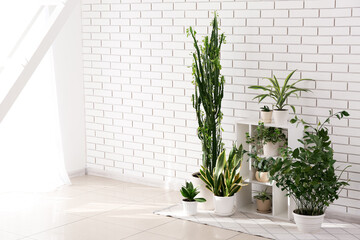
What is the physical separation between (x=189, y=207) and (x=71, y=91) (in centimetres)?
235

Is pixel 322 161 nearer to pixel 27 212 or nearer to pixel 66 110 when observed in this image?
pixel 27 212

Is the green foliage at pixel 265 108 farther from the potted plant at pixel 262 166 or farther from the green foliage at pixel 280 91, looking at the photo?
the potted plant at pixel 262 166

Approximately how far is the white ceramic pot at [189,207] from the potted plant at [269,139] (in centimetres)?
74

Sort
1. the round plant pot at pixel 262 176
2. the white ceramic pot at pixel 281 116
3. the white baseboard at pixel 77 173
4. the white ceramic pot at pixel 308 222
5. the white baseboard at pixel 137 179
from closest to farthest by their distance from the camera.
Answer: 1. the white ceramic pot at pixel 308 222
2. the white ceramic pot at pixel 281 116
3. the round plant pot at pixel 262 176
4. the white baseboard at pixel 137 179
5. the white baseboard at pixel 77 173

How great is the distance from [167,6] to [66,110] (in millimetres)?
1752

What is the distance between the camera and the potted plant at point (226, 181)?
5.14 meters

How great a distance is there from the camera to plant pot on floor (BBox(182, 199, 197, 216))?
5.20 metres

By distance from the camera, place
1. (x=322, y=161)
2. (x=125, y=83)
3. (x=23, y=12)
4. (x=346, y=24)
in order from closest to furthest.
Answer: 1. (x=322, y=161)
2. (x=346, y=24)
3. (x=23, y=12)
4. (x=125, y=83)

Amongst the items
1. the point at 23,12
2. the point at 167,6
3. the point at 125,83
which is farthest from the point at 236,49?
the point at 23,12

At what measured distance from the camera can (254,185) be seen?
559 cm

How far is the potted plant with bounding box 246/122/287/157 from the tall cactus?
1.22ft

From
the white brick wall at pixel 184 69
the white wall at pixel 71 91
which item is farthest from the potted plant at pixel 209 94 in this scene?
the white wall at pixel 71 91

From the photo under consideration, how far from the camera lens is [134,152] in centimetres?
654

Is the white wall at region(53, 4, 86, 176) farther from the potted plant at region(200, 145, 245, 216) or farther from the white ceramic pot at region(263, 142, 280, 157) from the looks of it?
the white ceramic pot at region(263, 142, 280, 157)
